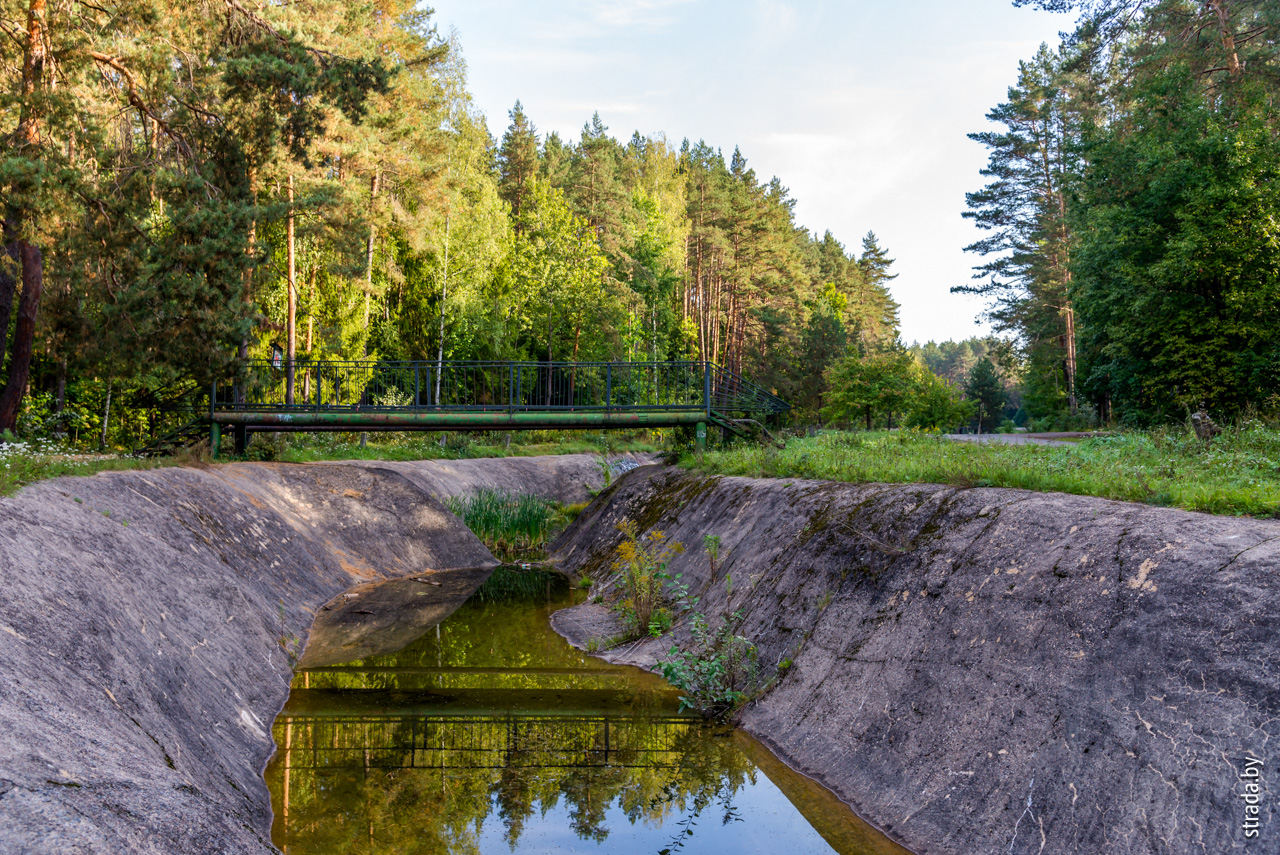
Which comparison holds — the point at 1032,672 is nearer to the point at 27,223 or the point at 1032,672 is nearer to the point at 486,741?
the point at 486,741

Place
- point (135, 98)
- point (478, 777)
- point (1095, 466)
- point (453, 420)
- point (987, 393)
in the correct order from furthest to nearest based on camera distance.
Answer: point (987, 393) < point (453, 420) < point (135, 98) < point (1095, 466) < point (478, 777)

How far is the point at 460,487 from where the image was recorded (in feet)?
76.6

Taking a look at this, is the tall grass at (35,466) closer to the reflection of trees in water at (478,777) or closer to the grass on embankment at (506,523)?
the reflection of trees in water at (478,777)

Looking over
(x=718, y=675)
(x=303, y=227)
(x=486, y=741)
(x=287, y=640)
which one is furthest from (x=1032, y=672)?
(x=303, y=227)

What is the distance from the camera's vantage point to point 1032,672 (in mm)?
5570

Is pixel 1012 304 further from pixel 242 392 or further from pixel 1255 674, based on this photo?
pixel 1255 674

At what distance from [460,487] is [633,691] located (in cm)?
1512

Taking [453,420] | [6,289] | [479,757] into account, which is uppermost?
[6,289]

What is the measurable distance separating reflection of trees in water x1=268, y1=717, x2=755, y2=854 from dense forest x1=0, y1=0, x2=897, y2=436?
12374mm

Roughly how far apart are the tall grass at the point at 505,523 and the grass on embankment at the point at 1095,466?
7970 millimetres

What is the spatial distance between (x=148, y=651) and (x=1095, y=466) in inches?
391

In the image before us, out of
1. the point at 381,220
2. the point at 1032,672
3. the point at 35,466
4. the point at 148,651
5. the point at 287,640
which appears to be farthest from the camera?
the point at 381,220

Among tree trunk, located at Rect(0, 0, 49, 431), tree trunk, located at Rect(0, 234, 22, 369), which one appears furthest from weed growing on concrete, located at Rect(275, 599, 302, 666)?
tree trunk, located at Rect(0, 234, 22, 369)

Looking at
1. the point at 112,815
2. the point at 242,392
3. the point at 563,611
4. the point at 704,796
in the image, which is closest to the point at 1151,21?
the point at 563,611
